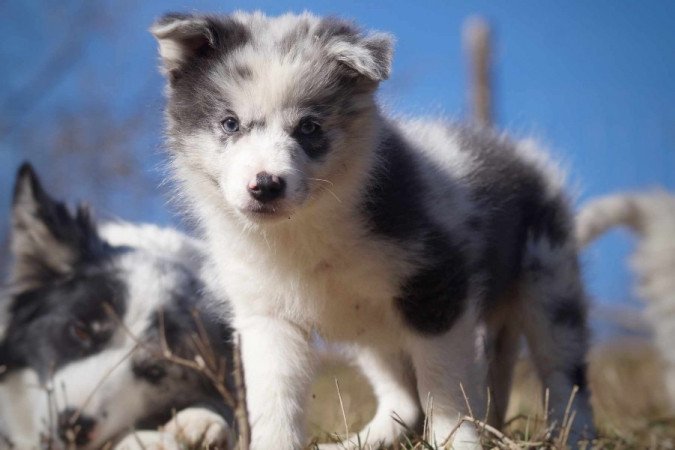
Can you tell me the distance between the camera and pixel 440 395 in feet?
11.5

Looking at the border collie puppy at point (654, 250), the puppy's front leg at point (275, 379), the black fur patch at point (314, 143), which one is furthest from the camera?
the border collie puppy at point (654, 250)

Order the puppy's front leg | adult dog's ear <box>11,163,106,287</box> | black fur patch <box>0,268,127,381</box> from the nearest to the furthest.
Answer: the puppy's front leg, black fur patch <box>0,268,127,381</box>, adult dog's ear <box>11,163,106,287</box>

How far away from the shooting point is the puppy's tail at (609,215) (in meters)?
6.36

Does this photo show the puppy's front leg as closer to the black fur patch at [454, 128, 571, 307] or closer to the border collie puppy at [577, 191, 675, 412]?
the black fur patch at [454, 128, 571, 307]

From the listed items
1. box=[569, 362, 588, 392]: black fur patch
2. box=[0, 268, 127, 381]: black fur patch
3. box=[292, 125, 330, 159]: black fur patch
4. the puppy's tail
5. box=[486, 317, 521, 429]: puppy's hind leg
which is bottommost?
box=[0, 268, 127, 381]: black fur patch

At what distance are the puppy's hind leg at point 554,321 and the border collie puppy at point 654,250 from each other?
2.35m

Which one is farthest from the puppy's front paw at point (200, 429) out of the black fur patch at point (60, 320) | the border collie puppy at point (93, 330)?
the black fur patch at point (60, 320)

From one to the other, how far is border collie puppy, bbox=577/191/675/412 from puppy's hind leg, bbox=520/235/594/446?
235 centimetres

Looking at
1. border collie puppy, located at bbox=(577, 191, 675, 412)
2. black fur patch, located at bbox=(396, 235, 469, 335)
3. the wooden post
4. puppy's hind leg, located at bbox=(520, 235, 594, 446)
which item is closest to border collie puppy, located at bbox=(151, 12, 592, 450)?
black fur patch, located at bbox=(396, 235, 469, 335)

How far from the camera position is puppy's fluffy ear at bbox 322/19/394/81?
11.0 feet

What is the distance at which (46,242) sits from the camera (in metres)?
4.71

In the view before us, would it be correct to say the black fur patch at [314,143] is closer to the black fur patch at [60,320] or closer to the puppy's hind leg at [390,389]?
the puppy's hind leg at [390,389]

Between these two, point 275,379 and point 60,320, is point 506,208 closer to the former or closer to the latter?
point 275,379

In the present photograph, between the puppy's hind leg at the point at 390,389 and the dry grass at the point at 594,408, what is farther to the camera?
the puppy's hind leg at the point at 390,389
